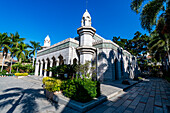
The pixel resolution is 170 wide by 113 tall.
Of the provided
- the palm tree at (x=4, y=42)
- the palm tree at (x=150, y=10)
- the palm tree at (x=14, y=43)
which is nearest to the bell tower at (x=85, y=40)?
the palm tree at (x=150, y=10)

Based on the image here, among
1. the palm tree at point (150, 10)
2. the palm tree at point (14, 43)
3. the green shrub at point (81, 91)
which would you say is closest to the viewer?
the green shrub at point (81, 91)

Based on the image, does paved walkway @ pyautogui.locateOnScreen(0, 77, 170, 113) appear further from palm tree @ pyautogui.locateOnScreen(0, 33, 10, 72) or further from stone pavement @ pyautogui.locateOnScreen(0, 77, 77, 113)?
palm tree @ pyautogui.locateOnScreen(0, 33, 10, 72)

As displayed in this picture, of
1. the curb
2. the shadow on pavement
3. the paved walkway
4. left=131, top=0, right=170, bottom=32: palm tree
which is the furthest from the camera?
left=131, top=0, right=170, bottom=32: palm tree

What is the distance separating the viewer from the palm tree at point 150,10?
388 inches

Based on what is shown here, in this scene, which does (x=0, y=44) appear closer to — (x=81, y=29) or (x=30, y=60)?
(x=30, y=60)

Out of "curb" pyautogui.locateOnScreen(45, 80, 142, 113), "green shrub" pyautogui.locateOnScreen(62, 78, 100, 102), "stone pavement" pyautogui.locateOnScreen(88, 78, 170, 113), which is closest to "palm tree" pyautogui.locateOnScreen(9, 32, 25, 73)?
"curb" pyautogui.locateOnScreen(45, 80, 142, 113)

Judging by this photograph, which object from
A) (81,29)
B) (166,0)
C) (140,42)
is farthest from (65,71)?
(140,42)

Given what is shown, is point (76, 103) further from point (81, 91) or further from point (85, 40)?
point (85, 40)

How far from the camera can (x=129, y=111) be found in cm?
402

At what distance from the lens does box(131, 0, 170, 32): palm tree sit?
32.4 ft

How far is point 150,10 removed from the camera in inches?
401

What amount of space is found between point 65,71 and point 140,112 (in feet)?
18.7

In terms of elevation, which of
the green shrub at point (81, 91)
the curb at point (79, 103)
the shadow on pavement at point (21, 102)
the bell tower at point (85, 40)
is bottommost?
the shadow on pavement at point (21, 102)

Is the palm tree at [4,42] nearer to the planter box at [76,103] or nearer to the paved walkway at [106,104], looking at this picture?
the paved walkway at [106,104]
